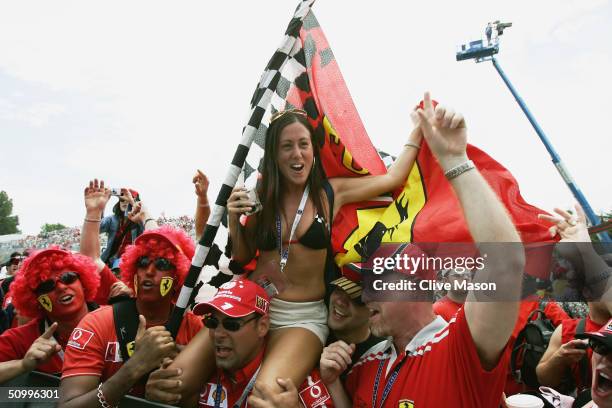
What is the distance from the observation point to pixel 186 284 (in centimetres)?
279

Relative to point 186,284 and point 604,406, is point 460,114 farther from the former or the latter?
point 186,284

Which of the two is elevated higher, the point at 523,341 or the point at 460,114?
the point at 460,114

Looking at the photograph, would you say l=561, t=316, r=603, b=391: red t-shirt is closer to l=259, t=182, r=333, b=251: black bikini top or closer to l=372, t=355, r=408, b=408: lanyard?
l=372, t=355, r=408, b=408: lanyard

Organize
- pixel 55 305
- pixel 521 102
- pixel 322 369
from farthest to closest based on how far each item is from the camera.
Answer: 1. pixel 521 102
2. pixel 55 305
3. pixel 322 369

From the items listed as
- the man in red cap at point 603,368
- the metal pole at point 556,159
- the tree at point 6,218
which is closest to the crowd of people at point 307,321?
the man in red cap at point 603,368

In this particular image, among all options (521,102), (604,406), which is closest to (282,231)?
(604,406)

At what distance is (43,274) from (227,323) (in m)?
1.72

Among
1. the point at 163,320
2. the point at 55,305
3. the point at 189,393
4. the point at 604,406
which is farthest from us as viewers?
the point at 55,305

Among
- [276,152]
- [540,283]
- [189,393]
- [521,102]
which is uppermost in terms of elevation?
[521,102]

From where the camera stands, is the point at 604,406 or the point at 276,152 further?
the point at 276,152

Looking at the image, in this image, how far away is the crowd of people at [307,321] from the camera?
1942 millimetres

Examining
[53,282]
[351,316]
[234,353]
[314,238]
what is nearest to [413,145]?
[314,238]

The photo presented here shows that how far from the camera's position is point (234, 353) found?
264cm

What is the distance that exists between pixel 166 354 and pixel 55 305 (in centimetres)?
129
